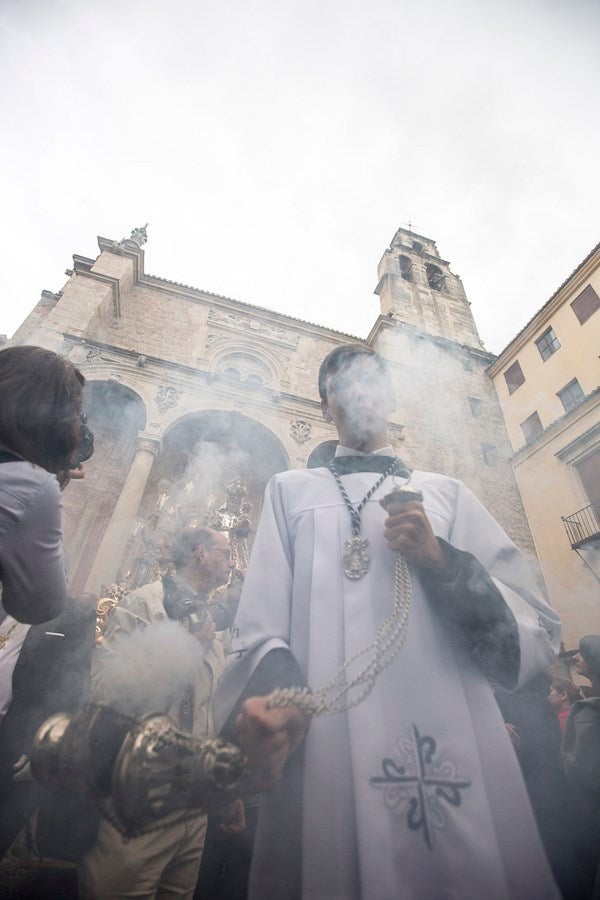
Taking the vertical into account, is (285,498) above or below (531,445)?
below

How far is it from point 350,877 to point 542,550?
11582 millimetres

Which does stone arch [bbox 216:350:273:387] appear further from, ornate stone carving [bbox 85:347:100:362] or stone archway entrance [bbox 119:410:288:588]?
ornate stone carving [bbox 85:347:100:362]

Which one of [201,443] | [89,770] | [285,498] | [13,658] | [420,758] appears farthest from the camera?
[201,443]

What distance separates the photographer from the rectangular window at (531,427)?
12.2 metres

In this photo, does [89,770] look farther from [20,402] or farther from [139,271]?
[139,271]

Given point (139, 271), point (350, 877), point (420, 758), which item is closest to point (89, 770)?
point (350, 877)

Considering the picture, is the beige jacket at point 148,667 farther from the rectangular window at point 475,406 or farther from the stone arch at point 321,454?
the rectangular window at point 475,406

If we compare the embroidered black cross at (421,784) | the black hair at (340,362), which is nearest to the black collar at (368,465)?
the black hair at (340,362)

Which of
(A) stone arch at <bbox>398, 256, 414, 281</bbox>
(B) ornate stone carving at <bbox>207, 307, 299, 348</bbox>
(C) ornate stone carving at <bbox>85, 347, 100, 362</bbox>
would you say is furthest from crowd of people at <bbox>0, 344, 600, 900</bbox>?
(A) stone arch at <bbox>398, 256, 414, 281</bbox>

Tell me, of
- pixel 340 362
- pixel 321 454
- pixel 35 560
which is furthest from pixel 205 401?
pixel 35 560

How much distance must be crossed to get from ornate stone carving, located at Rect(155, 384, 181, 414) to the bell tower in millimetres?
8827

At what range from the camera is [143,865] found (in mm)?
1617

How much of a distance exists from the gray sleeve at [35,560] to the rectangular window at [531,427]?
13123mm

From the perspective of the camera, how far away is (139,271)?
41.8 ft
